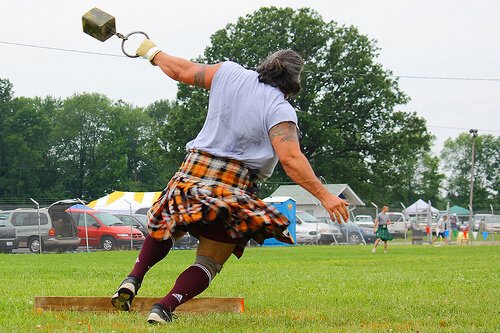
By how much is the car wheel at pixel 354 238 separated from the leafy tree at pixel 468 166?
3060 inches

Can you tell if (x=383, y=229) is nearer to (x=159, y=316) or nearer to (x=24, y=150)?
(x=159, y=316)

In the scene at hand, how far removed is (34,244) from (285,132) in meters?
22.9

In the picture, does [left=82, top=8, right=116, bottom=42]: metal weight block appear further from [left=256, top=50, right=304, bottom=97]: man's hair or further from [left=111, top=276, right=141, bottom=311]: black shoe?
[left=111, top=276, right=141, bottom=311]: black shoe

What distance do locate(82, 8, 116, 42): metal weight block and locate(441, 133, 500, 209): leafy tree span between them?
367ft

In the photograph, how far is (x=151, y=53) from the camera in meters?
5.43

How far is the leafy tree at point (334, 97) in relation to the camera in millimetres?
55250

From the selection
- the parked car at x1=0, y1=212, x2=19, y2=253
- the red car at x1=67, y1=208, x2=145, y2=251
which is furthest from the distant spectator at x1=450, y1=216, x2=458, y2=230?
the parked car at x1=0, y1=212, x2=19, y2=253

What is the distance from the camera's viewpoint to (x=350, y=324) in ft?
17.9

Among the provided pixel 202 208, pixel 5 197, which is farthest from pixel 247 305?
pixel 5 197

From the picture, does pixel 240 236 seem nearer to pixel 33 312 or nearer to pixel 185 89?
pixel 33 312

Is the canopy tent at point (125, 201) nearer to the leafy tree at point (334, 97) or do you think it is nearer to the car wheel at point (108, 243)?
the car wheel at point (108, 243)

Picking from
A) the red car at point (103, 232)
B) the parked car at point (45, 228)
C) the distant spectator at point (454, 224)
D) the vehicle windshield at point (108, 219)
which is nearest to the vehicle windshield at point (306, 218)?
the red car at point (103, 232)

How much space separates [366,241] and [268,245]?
6002 millimetres

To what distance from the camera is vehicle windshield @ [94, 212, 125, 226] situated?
29231 millimetres
